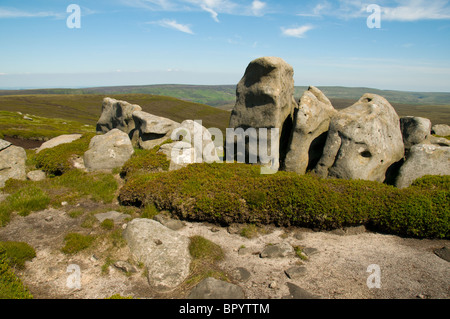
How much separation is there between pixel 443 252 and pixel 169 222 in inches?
403

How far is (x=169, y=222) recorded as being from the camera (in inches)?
480

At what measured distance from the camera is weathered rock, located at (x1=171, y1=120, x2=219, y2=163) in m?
19.6

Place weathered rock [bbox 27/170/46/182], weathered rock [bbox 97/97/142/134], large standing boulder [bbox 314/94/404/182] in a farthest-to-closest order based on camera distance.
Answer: weathered rock [bbox 97/97/142/134]
weathered rock [bbox 27/170/46/182]
large standing boulder [bbox 314/94/404/182]

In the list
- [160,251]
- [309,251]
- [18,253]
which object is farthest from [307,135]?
[18,253]

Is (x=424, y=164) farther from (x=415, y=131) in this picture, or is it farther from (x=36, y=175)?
(x=36, y=175)

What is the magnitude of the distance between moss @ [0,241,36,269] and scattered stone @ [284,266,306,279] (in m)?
8.48

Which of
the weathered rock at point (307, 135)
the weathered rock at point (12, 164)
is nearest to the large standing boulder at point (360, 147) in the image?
the weathered rock at point (307, 135)

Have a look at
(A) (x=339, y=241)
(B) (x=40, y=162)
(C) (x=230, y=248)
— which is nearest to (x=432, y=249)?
(A) (x=339, y=241)

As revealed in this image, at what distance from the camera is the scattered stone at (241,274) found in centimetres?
884

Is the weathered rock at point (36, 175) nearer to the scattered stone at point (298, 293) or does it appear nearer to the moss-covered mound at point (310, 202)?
the moss-covered mound at point (310, 202)

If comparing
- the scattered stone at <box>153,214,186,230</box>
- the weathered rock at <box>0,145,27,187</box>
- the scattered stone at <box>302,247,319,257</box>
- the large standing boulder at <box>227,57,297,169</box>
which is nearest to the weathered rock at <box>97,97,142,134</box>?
the weathered rock at <box>0,145,27,187</box>

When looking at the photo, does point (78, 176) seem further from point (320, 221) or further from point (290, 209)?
point (320, 221)

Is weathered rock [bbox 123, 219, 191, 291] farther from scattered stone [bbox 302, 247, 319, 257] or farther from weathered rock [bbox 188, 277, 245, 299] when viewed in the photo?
scattered stone [bbox 302, 247, 319, 257]

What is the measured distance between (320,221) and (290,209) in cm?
127
